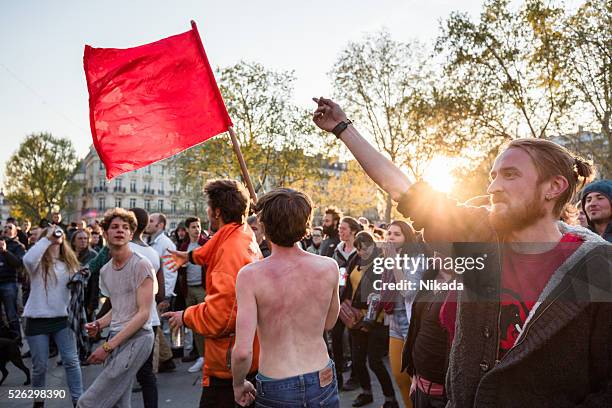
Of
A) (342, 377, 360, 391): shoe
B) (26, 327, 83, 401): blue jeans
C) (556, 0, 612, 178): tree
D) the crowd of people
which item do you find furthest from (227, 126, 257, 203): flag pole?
(556, 0, 612, 178): tree

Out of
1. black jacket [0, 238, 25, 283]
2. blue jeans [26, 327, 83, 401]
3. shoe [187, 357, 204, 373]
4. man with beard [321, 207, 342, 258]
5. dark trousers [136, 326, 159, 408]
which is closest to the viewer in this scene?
dark trousers [136, 326, 159, 408]

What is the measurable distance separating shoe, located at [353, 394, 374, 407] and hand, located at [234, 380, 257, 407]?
330 cm

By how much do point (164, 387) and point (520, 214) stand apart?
5.88m

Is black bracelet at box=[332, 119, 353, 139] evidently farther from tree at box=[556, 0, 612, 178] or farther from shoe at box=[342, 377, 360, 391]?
tree at box=[556, 0, 612, 178]

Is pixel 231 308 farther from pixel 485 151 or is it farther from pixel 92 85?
pixel 485 151

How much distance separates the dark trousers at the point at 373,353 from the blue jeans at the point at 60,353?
10.0ft

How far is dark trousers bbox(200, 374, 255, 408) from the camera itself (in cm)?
324

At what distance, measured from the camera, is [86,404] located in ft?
12.1

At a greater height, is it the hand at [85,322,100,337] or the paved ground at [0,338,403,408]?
the hand at [85,322,100,337]

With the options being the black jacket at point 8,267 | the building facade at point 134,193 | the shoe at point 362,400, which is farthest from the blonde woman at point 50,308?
the building facade at point 134,193

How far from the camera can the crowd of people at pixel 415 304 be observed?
64.3 inches

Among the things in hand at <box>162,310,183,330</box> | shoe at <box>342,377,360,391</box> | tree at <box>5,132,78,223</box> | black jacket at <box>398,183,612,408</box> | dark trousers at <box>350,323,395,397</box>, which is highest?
tree at <box>5,132,78,223</box>

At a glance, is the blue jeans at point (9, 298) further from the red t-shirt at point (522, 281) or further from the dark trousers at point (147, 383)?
the red t-shirt at point (522, 281)

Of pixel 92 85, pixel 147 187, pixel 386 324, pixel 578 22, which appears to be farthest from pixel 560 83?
pixel 147 187
